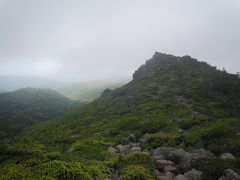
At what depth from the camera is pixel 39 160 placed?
95.1 ft

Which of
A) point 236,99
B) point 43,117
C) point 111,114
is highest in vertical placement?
point 236,99

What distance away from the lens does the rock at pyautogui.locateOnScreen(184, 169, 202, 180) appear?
1026 inches

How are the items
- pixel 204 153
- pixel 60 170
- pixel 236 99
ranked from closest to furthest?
pixel 60 170 → pixel 204 153 → pixel 236 99

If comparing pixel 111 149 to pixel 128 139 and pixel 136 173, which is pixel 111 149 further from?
pixel 136 173

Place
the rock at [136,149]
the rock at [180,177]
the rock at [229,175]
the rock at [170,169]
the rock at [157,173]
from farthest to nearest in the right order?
the rock at [136,149], the rock at [170,169], the rock at [157,173], the rock at [180,177], the rock at [229,175]

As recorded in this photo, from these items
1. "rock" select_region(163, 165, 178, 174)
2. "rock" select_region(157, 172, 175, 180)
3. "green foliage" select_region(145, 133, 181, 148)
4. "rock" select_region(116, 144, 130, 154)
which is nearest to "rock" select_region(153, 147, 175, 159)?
"green foliage" select_region(145, 133, 181, 148)

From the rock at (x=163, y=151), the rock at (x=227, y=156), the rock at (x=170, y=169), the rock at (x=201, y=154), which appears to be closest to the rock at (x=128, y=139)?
the rock at (x=163, y=151)

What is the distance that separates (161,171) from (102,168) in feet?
16.6

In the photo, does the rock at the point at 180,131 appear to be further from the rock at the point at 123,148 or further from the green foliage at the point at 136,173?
the green foliage at the point at 136,173

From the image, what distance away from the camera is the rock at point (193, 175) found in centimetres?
2606

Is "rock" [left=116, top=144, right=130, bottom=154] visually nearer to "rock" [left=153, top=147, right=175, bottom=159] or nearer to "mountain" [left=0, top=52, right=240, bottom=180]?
"mountain" [left=0, top=52, right=240, bottom=180]

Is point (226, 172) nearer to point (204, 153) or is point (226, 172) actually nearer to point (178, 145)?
point (204, 153)

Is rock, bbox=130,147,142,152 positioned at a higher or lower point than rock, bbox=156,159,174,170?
lower

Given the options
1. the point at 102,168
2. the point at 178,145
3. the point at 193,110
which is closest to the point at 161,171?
the point at 102,168
